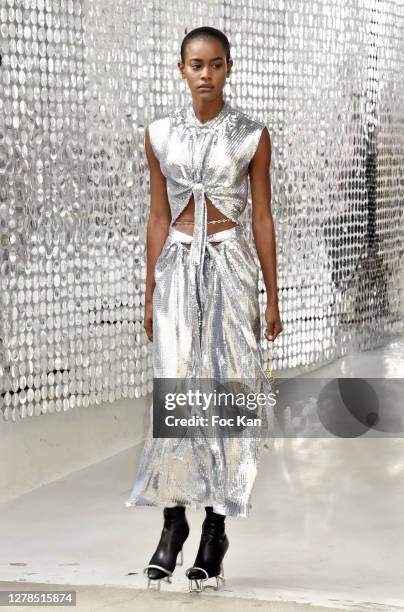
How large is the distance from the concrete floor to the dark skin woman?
650mm

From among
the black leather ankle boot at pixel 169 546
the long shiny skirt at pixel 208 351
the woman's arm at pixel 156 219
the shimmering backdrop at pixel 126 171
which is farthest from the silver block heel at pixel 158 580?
the shimmering backdrop at pixel 126 171

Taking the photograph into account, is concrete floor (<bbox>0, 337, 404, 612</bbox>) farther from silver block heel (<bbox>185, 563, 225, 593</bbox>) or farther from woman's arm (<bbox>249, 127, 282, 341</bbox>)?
woman's arm (<bbox>249, 127, 282, 341</bbox>)

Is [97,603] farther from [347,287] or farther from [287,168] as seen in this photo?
[347,287]

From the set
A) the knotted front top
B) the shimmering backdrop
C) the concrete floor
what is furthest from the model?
the shimmering backdrop

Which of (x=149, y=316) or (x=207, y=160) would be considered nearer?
(x=207, y=160)

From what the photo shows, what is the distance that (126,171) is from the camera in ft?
14.9

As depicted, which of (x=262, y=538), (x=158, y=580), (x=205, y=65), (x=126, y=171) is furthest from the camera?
(x=126, y=171)

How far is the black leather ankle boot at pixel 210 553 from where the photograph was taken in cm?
303

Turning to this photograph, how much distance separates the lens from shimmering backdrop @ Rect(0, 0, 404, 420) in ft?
13.1

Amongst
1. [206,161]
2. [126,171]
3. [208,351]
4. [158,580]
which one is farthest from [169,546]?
[126,171]

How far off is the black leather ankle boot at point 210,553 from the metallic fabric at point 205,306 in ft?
0.20

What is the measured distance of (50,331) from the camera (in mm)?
4168

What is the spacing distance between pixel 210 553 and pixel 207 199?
89 centimetres

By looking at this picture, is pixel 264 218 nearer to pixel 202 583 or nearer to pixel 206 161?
pixel 206 161
